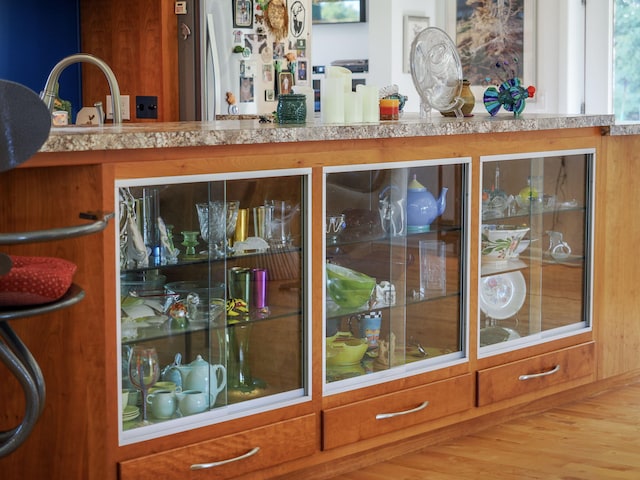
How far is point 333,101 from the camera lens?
132 inches

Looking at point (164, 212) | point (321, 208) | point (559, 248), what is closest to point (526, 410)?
point (559, 248)

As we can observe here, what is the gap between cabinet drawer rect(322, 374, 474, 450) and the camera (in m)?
3.08

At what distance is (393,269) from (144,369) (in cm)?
98

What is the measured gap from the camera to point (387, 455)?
3.36m

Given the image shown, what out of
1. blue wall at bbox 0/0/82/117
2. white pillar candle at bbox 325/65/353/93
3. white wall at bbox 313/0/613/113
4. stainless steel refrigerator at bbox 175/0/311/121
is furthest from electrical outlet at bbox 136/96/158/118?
white wall at bbox 313/0/613/113

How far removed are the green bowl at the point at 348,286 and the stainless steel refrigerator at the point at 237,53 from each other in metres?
2.28

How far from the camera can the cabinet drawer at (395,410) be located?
3.08 meters

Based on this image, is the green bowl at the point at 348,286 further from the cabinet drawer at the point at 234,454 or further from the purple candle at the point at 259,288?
the cabinet drawer at the point at 234,454

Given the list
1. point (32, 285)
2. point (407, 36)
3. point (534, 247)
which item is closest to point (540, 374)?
point (534, 247)

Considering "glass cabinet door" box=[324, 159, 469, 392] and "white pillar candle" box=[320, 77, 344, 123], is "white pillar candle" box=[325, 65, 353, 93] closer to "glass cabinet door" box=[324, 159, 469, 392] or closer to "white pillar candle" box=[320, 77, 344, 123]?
"white pillar candle" box=[320, 77, 344, 123]

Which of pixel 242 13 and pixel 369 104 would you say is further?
pixel 242 13

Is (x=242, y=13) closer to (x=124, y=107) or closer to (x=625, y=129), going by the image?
(x=124, y=107)

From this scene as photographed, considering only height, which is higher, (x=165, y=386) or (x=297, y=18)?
(x=297, y=18)

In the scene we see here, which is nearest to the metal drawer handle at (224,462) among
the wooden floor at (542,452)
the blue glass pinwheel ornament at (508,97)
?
the wooden floor at (542,452)
